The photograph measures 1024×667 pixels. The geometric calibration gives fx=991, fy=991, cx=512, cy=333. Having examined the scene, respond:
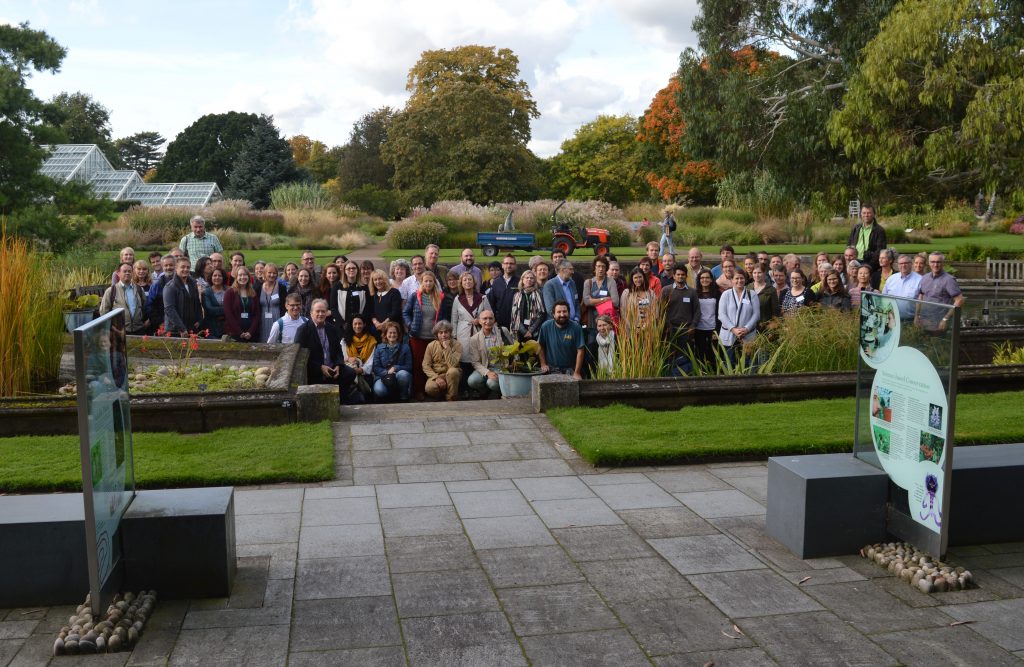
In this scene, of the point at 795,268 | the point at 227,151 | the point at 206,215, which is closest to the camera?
the point at 795,268

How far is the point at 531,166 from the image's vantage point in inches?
2295

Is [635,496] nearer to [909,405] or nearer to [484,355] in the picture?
[909,405]

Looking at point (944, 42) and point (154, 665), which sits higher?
point (944, 42)

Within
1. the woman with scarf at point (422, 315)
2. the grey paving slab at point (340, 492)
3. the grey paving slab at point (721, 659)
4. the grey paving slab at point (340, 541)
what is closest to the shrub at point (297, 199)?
the woman with scarf at point (422, 315)

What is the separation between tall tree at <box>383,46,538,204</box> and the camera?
184ft

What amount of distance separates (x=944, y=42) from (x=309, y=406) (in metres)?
17.2

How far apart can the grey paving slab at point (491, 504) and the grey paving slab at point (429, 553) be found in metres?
0.53

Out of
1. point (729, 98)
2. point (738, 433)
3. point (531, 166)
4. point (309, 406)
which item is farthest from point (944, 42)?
point (531, 166)

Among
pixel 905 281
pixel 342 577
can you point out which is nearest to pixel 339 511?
pixel 342 577

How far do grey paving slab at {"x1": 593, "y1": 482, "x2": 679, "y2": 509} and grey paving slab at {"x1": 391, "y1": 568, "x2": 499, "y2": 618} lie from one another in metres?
1.77

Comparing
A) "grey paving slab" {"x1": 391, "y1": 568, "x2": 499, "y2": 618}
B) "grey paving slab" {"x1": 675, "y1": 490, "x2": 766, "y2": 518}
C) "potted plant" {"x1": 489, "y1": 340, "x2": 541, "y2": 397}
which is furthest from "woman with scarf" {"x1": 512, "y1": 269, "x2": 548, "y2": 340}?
"grey paving slab" {"x1": 391, "y1": 568, "x2": 499, "y2": 618}

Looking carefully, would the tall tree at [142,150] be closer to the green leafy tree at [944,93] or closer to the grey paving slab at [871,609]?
the green leafy tree at [944,93]

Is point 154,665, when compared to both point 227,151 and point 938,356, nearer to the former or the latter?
point 938,356

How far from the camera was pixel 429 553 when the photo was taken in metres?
6.04
